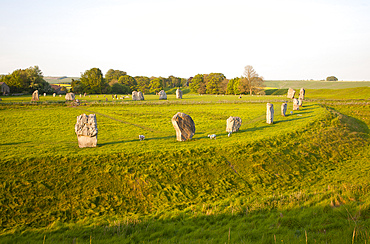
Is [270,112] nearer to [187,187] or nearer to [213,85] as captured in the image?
[187,187]

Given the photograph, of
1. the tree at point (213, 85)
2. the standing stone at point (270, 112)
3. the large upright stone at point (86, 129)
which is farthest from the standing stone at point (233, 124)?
the tree at point (213, 85)

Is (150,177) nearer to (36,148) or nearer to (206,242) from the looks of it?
(206,242)

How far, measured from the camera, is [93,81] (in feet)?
263

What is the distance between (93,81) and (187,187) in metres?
76.0

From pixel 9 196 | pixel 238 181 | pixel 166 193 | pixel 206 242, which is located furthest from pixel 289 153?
pixel 9 196

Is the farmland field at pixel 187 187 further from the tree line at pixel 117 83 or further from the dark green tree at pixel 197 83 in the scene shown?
the dark green tree at pixel 197 83

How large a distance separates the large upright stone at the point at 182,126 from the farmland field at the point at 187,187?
851 millimetres

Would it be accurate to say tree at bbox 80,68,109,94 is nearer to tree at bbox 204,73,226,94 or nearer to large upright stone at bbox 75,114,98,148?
tree at bbox 204,73,226,94

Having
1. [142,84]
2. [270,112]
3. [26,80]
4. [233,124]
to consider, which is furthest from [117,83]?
[233,124]

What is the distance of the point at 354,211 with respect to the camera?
7477 mm

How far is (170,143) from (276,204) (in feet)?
30.9

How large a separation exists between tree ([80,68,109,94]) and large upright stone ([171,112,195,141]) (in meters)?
69.1

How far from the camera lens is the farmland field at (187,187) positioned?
7.57m

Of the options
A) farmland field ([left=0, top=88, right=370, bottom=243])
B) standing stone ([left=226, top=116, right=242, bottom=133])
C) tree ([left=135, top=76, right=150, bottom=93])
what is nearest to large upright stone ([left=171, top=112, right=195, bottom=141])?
farmland field ([left=0, top=88, right=370, bottom=243])
